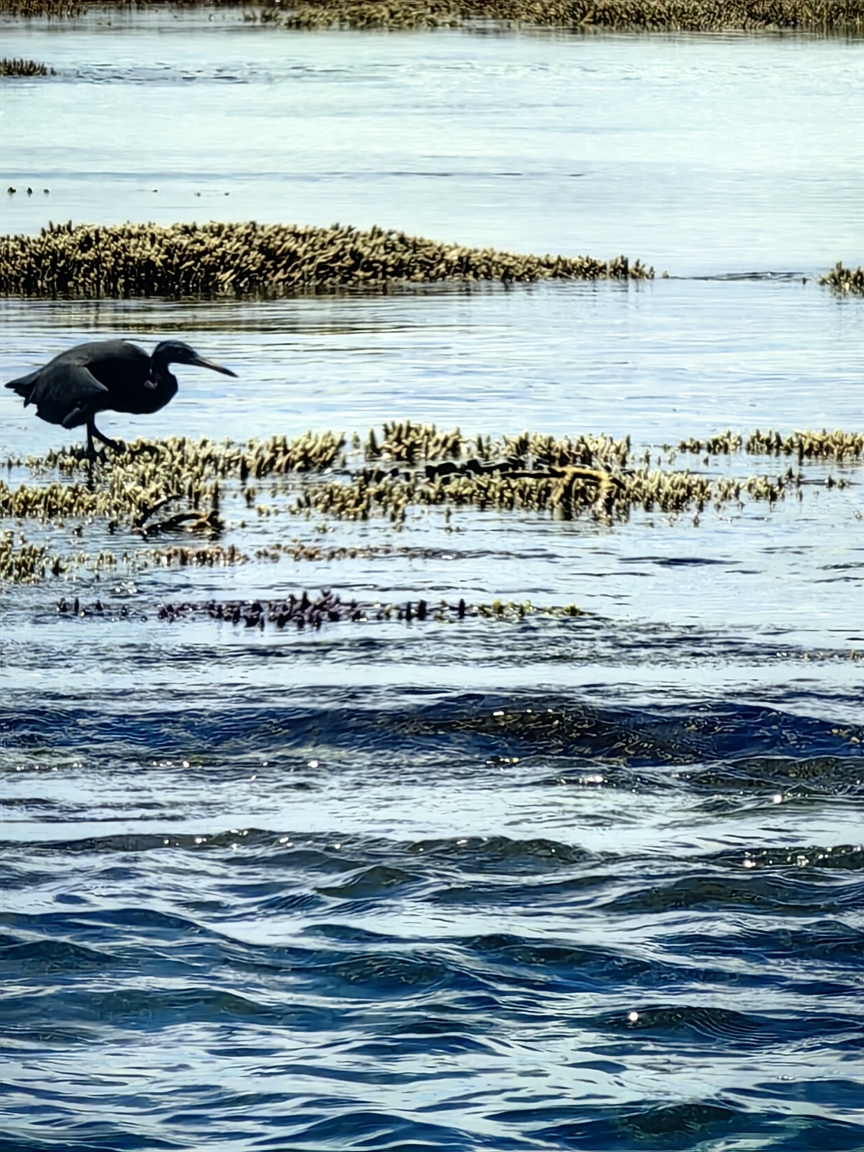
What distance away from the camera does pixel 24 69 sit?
2359 inches

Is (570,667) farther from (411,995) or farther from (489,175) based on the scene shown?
(489,175)

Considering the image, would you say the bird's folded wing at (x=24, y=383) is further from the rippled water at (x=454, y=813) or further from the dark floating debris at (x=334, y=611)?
the dark floating debris at (x=334, y=611)

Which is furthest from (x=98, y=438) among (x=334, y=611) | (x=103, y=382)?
(x=334, y=611)

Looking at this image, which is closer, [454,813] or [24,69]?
[454,813]

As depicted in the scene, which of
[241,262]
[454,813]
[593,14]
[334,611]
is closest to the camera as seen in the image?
[454,813]

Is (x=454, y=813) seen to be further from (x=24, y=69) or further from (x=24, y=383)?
(x=24, y=69)

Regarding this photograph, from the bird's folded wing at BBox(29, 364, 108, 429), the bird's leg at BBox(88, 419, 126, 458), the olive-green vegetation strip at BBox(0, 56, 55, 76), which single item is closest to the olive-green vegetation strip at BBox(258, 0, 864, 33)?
the olive-green vegetation strip at BBox(0, 56, 55, 76)

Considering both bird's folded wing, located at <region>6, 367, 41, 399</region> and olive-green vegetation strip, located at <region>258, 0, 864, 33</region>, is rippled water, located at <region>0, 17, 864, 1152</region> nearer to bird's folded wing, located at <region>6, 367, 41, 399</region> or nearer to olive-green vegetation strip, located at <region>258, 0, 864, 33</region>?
bird's folded wing, located at <region>6, 367, 41, 399</region>

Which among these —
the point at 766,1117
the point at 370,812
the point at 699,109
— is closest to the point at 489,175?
the point at 699,109

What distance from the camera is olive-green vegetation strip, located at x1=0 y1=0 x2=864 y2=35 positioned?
7694cm

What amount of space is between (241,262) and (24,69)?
3408 centimetres

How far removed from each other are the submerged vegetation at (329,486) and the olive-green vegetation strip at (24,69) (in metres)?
45.0

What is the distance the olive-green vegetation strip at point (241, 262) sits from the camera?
28.1 metres

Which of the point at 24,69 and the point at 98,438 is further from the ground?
the point at 24,69
